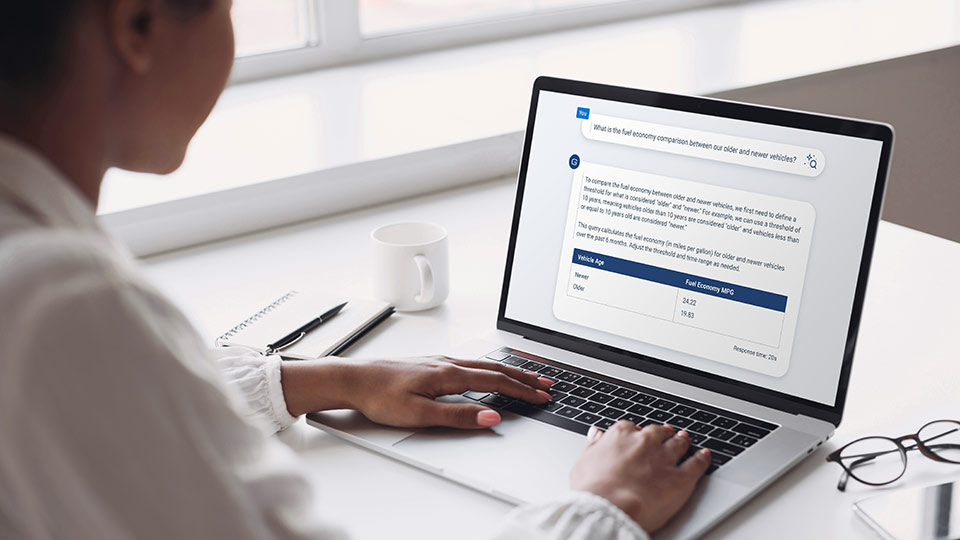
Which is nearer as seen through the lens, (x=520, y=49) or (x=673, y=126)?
(x=673, y=126)

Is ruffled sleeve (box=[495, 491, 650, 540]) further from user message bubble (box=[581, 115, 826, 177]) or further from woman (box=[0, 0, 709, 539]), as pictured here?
user message bubble (box=[581, 115, 826, 177])

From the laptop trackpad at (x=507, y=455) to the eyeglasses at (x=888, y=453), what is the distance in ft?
0.77

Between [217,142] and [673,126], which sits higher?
[673,126]

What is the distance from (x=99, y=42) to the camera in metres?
0.53

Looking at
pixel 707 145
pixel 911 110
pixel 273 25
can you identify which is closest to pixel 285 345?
pixel 707 145

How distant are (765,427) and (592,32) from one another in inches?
67.6

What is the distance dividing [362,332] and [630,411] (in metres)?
0.36

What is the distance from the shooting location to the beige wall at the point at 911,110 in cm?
219

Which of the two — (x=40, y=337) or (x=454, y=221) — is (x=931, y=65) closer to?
(x=454, y=221)

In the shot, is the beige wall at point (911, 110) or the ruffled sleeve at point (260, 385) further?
the beige wall at point (911, 110)

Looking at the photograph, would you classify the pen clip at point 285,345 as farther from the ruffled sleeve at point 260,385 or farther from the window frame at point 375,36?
the window frame at point 375,36

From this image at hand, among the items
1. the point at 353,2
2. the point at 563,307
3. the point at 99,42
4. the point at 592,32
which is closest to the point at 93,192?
the point at 99,42

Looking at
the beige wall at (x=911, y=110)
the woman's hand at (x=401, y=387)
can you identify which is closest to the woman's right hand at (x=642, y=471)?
the woman's hand at (x=401, y=387)

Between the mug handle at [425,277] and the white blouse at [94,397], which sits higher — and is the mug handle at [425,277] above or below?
below
